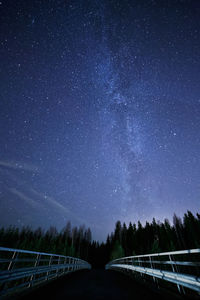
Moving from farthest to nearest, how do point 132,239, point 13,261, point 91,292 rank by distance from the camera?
point 132,239, point 91,292, point 13,261

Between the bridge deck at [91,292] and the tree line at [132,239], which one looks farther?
the tree line at [132,239]

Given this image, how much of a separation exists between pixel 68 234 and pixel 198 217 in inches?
3016

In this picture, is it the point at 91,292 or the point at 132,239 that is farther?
the point at 132,239

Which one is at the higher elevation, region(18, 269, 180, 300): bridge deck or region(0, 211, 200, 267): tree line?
region(0, 211, 200, 267): tree line

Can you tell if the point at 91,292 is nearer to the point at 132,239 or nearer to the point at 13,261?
the point at 13,261

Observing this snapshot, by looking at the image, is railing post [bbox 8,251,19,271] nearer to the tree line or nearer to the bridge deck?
the bridge deck

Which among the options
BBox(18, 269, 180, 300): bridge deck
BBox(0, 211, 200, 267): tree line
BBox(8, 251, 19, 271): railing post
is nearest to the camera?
BBox(8, 251, 19, 271): railing post

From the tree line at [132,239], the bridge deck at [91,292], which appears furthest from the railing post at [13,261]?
the tree line at [132,239]


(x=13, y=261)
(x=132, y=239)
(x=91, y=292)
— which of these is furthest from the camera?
(x=132, y=239)

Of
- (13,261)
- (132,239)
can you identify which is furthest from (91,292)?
(132,239)

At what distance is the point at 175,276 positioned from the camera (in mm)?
4051

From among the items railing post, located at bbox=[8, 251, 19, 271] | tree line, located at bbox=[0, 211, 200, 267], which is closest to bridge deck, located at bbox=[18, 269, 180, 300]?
railing post, located at bbox=[8, 251, 19, 271]

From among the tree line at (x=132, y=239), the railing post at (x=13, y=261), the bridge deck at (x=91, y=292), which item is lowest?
the bridge deck at (x=91, y=292)

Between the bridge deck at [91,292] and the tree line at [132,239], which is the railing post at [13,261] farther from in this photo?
the tree line at [132,239]
